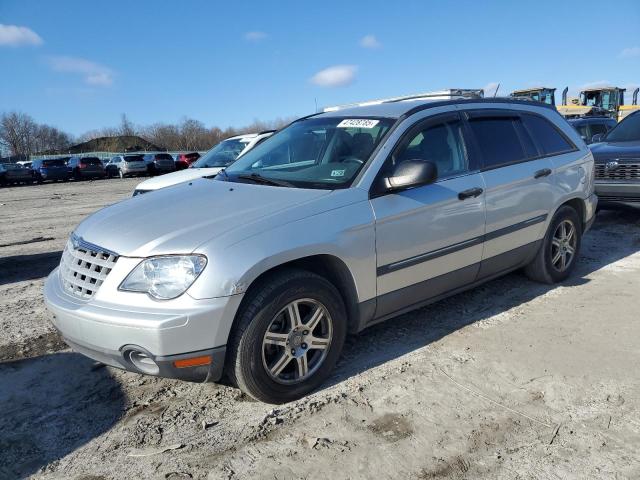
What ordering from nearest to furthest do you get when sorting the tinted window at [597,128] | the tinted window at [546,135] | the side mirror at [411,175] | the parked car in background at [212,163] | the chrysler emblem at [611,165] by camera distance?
the side mirror at [411,175] → the tinted window at [546,135] → the chrysler emblem at [611,165] → the parked car in background at [212,163] → the tinted window at [597,128]

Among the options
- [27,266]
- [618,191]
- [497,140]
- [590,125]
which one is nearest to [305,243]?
[497,140]

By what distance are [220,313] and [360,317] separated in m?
1.07

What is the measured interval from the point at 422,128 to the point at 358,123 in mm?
490

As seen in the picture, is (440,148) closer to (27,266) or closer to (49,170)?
(27,266)

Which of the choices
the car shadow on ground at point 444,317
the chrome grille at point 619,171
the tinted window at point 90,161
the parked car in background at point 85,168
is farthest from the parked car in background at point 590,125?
the tinted window at point 90,161

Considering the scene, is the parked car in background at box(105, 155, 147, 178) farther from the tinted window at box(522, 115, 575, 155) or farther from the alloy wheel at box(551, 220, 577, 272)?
the alloy wheel at box(551, 220, 577, 272)

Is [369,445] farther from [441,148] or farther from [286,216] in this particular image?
[441,148]

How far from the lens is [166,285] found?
111 inches

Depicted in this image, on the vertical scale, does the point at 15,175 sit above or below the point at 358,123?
below

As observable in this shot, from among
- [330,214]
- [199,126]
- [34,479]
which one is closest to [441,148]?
[330,214]

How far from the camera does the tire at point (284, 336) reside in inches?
116

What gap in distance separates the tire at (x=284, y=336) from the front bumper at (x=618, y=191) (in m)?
6.12

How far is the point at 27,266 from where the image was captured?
6949mm

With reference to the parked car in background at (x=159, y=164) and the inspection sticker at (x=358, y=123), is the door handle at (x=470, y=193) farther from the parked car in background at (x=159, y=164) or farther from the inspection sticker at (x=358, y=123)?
the parked car in background at (x=159, y=164)
